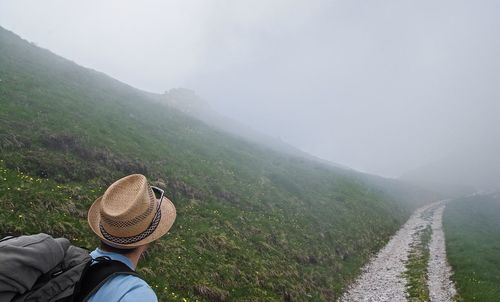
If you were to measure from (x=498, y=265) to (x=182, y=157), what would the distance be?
104 ft

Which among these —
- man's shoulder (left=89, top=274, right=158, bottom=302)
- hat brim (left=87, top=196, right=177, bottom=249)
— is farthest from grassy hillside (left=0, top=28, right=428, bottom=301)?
man's shoulder (left=89, top=274, right=158, bottom=302)

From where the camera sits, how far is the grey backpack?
3.61 meters

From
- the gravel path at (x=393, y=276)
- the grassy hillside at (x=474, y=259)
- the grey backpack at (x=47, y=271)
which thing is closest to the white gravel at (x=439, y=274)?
the gravel path at (x=393, y=276)

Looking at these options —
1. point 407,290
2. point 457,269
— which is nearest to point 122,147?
point 407,290

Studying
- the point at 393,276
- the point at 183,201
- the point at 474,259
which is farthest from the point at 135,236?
the point at 474,259

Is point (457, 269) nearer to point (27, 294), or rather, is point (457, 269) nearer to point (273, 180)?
point (273, 180)

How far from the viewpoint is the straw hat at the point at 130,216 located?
4512 mm

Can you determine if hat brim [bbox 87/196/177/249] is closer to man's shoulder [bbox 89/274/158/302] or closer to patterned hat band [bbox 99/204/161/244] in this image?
patterned hat band [bbox 99/204/161/244]

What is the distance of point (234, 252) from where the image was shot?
74.3ft

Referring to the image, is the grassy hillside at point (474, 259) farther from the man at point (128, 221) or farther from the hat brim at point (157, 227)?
the man at point (128, 221)

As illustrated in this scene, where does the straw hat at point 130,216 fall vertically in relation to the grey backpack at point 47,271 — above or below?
above

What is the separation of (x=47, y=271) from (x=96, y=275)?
0.49m

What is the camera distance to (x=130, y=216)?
4520 mm

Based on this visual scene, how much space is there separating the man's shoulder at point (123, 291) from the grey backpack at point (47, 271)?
0.20ft
